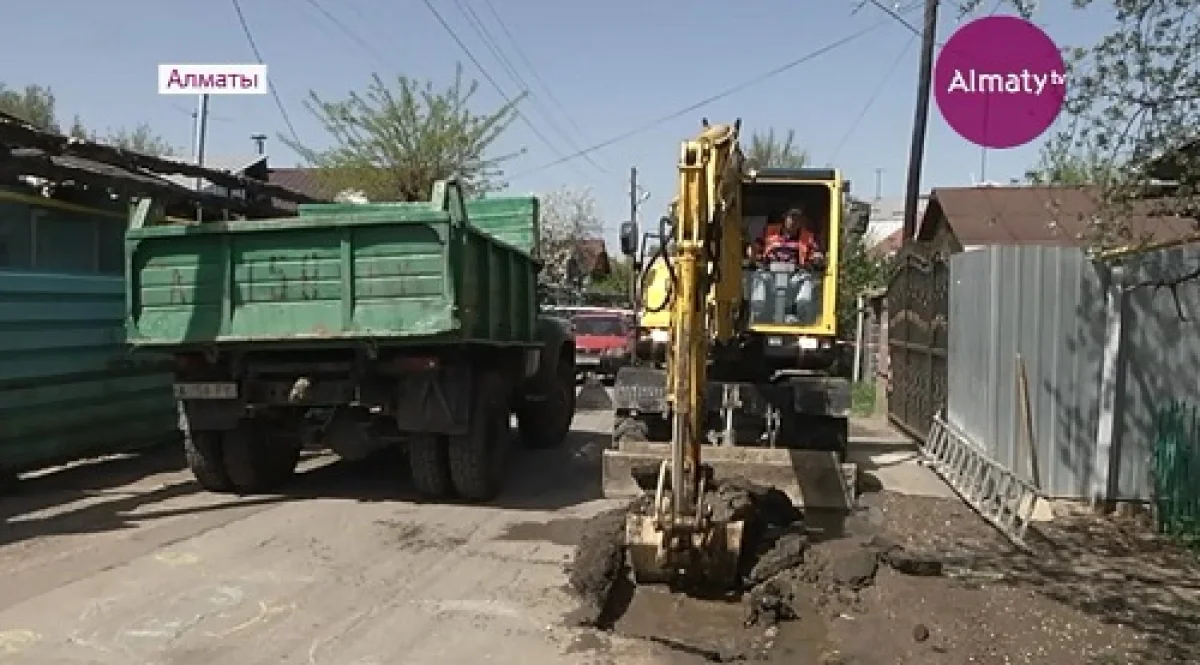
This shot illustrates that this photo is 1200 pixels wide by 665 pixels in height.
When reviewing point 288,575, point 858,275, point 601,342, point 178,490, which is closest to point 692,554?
point 288,575

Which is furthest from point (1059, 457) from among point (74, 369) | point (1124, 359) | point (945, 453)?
point (74, 369)

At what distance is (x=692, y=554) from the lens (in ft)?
22.9

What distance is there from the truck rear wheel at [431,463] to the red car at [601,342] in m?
14.5

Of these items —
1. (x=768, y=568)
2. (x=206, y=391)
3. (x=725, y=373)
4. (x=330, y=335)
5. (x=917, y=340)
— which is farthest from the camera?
(x=917, y=340)

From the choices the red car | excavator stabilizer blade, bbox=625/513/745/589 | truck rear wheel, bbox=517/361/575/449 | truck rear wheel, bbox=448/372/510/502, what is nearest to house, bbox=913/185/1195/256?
truck rear wheel, bbox=517/361/575/449

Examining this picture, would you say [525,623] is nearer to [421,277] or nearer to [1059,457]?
[421,277]

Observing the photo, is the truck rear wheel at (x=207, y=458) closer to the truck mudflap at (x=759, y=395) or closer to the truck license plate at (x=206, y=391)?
the truck license plate at (x=206, y=391)

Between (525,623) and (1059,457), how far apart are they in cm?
548

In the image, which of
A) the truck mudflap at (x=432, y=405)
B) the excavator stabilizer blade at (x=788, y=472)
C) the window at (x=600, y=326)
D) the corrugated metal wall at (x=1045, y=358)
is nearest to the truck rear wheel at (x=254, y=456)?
the truck mudflap at (x=432, y=405)

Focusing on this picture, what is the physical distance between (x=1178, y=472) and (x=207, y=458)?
7953 mm

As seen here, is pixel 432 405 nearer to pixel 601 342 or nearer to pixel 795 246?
pixel 795 246

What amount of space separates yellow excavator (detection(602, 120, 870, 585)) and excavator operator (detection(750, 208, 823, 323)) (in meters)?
0.02

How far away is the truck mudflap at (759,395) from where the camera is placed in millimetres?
10586

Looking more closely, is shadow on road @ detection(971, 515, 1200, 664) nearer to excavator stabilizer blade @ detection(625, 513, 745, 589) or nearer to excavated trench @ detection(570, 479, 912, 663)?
excavated trench @ detection(570, 479, 912, 663)
